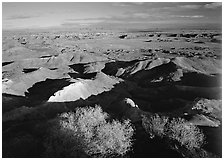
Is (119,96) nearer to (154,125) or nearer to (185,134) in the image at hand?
(154,125)

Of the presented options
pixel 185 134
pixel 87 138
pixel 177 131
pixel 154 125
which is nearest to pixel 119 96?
pixel 154 125

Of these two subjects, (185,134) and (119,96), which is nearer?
(185,134)

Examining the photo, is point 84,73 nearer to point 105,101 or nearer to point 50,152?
point 105,101

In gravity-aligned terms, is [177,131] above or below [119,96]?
below

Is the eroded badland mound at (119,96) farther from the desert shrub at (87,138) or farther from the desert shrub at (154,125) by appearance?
the desert shrub at (87,138)

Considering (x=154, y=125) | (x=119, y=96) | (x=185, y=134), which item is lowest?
(x=185, y=134)

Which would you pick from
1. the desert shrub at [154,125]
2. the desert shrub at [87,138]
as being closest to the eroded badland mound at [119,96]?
the desert shrub at [154,125]
